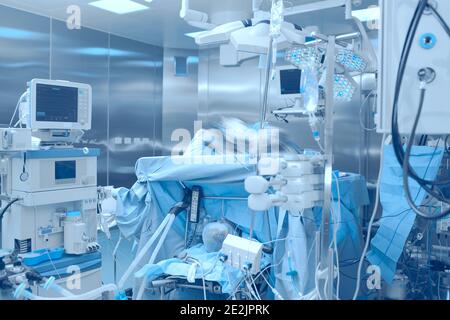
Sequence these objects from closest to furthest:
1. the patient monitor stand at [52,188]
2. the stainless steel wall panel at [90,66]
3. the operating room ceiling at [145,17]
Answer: the patient monitor stand at [52,188]
the operating room ceiling at [145,17]
the stainless steel wall panel at [90,66]

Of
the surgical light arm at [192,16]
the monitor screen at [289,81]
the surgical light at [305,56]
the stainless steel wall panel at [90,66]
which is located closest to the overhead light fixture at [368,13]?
the monitor screen at [289,81]

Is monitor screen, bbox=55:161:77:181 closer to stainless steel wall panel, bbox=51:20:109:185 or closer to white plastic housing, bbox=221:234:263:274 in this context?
white plastic housing, bbox=221:234:263:274

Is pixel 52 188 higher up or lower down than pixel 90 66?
lower down

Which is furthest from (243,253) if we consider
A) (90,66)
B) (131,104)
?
Answer: (131,104)

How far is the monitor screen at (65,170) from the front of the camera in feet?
7.39

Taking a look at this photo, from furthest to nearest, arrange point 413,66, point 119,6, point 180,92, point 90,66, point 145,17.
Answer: point 180,92 < point 90,66 < point 145,17 < point 119,6 < point 413,66

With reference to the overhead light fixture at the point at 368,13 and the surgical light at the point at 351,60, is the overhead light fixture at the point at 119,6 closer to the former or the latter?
the overhead light fixture at the point at 368,13

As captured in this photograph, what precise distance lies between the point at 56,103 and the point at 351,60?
157cm

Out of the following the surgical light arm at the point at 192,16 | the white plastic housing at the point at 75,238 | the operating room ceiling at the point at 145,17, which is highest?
the operating room ceiling at the point at 145,17

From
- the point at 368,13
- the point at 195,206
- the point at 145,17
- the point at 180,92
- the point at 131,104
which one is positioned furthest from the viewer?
the point at 180,92

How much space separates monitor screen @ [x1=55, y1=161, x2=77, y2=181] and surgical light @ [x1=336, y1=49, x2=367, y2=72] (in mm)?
1546

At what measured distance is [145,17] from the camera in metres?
4.57

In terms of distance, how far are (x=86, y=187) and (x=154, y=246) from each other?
1.85 feet

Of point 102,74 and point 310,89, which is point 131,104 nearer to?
point 102,74
